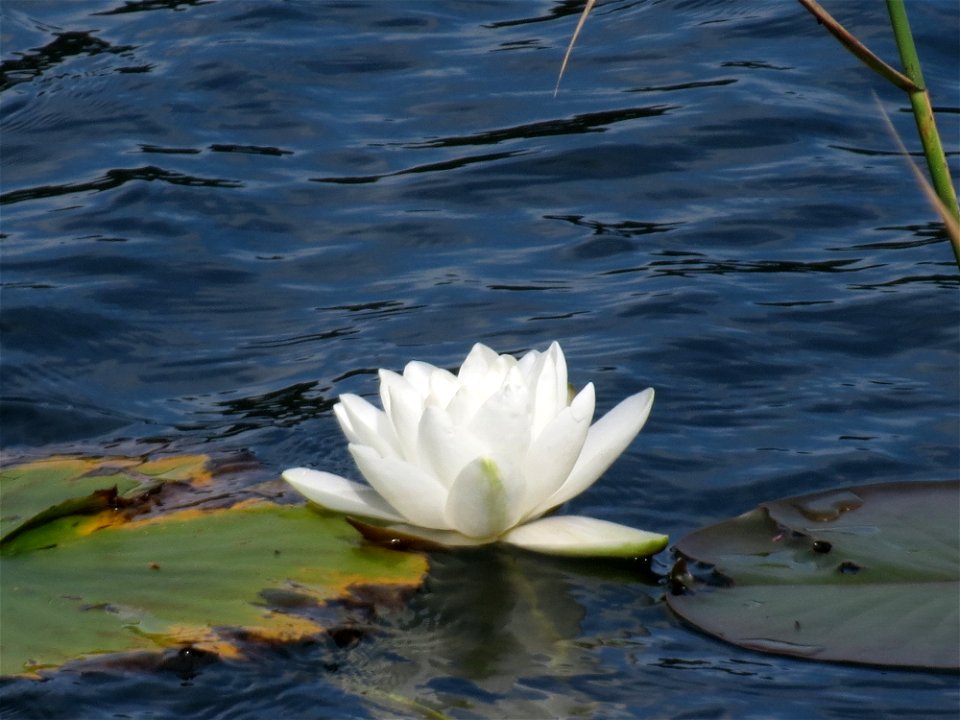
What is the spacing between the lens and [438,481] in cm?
239

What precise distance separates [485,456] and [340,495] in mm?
397

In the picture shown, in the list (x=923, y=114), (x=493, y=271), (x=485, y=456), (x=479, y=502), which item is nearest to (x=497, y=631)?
(x=479, y=502)

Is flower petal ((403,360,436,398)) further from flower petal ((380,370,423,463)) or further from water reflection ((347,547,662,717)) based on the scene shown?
water reflection ((347,547,662,717))

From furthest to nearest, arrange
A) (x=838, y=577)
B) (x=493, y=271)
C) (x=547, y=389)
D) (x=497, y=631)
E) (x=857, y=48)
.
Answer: (x=493, y=271)
(x=547, y=389)
(x=497, y=631)
(x=838, y=577)
(x=857, y=48)

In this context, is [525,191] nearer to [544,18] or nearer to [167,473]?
[544,18]

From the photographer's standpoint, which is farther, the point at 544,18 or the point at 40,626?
the point at 544,18

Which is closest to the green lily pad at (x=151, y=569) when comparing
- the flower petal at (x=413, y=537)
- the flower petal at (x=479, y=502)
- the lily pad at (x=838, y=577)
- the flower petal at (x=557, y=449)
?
the flower petal at (x=413, y=537)

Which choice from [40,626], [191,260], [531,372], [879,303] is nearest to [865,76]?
[879,303]

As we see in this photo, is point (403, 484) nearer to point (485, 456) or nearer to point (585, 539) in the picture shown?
point (485, 456)

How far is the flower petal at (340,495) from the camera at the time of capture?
2506mm

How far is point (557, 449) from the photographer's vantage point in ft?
7.79

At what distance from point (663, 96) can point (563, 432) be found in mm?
3804

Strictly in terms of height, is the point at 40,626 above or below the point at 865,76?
below

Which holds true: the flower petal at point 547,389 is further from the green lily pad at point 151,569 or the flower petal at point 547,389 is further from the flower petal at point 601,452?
the green lily pad at point 151,569
